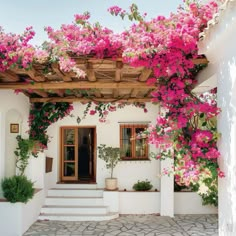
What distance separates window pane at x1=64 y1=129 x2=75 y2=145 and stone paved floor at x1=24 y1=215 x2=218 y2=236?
10.1 feet

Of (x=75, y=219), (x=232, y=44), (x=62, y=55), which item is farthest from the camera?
(x=75, y=219)

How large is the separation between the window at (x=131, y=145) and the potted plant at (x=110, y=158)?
0.55m

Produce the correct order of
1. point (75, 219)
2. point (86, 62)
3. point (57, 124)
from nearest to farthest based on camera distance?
point (86, 62)
point (75, 219)
point (57, 124)

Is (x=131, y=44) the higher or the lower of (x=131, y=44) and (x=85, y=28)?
the lower

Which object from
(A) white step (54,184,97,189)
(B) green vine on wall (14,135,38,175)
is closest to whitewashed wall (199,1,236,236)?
(B) green vine on wall (14,135,38,175)

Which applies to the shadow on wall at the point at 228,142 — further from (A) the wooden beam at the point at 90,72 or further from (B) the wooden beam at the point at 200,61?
(A) the wooden beam at the point at 90,72

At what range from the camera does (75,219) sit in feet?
30.0

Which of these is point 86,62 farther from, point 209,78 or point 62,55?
point 209,78

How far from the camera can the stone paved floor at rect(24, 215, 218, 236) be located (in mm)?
7973

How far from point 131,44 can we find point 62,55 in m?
1.02

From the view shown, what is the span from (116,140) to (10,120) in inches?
134

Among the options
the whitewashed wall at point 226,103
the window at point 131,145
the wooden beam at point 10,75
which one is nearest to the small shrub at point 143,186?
the window at point 131,145

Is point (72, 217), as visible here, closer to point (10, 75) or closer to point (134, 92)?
point (134, 92)

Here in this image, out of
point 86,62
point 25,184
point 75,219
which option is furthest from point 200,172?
point 75,219
